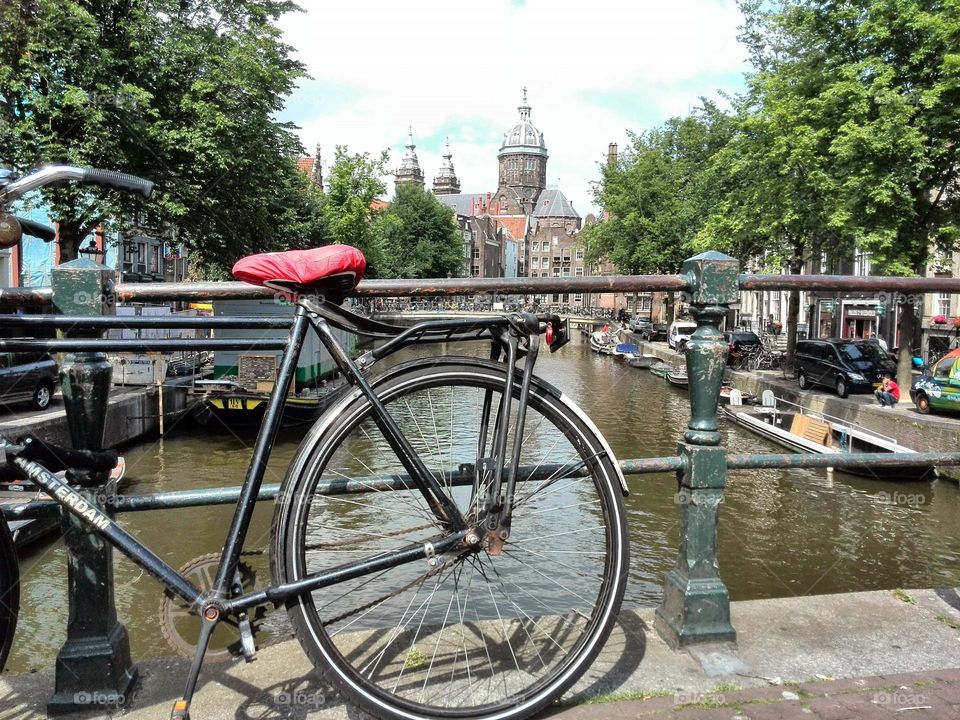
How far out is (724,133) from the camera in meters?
36.9

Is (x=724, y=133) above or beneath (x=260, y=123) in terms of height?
above

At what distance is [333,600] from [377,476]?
1.28 ft

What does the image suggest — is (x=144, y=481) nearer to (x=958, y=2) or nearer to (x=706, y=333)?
(x=706, y=333)

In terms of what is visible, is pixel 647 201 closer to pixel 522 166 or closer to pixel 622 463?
pixel 622 463

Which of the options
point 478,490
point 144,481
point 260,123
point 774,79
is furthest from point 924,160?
point 478,490

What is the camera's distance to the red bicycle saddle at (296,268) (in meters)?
2.20

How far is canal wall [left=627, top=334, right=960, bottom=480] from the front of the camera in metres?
16.8

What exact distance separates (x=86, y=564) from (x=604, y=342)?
4484 cm

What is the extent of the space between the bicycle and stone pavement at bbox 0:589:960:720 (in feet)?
0.50

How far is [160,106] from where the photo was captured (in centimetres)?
2069
